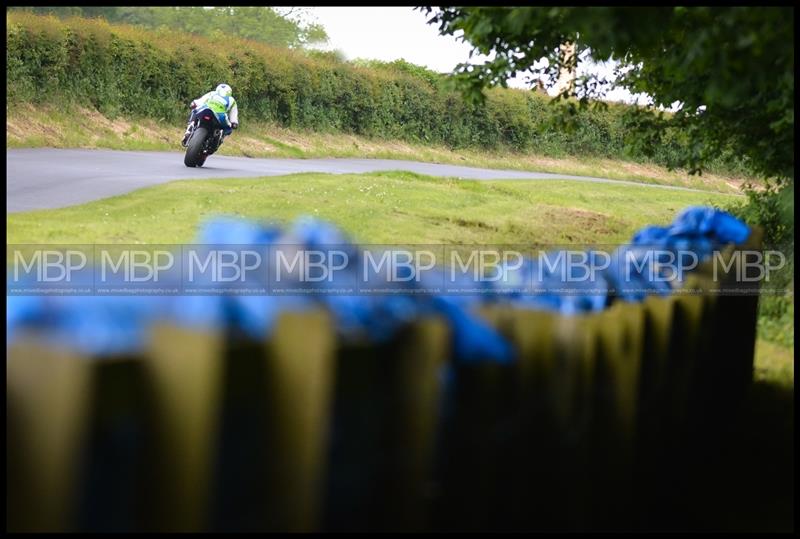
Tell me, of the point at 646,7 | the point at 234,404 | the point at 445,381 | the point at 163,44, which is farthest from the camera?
the point at 163,44

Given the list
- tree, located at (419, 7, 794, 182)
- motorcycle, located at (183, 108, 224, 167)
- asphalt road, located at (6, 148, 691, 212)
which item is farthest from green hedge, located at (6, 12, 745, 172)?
tree, located at (419, 7, 794, 182)

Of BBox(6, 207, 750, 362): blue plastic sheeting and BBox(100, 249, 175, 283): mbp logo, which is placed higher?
BBox(6, 207, 750, 362): blue plastic sheeting

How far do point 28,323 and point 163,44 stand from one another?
26329mm

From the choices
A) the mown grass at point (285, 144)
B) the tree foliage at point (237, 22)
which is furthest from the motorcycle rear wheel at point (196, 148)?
the tree foliage at point (237, 22)

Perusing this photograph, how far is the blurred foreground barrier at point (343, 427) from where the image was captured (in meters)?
2.04

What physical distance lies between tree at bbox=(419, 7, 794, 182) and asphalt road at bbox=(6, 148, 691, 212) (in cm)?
563

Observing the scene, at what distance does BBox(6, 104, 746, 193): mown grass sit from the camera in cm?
2320

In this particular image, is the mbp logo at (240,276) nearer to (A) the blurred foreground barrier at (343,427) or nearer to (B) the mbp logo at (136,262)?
(A) the blurred foreground barrier at (343,427)

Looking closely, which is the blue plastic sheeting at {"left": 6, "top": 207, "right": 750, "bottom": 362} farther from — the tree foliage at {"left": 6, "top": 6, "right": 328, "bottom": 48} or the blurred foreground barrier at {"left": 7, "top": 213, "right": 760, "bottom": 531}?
the tree foliage at {"left": 6, "top": 6, "right": 328, "bottom": 48}

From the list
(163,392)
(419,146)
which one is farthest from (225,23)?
(163,392)

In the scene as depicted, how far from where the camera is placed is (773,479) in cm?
442

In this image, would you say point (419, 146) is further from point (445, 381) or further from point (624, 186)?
point (445, 381)

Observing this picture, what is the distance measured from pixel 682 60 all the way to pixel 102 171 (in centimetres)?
1175

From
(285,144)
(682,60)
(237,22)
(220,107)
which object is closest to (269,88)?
(285,144)
